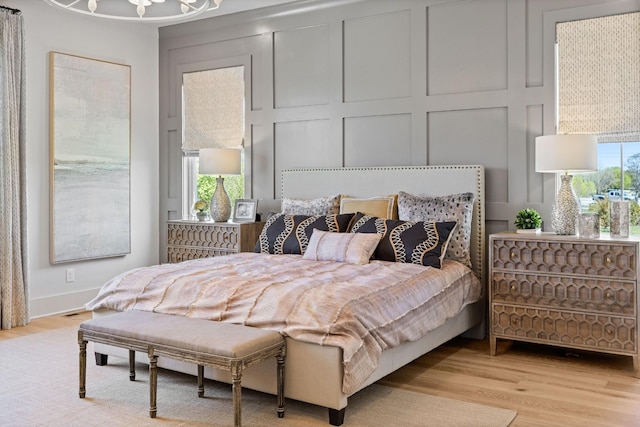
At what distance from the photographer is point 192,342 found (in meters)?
2.85

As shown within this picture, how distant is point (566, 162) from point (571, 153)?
69 millimetres

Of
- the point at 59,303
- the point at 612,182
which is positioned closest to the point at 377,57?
the point at 612,182

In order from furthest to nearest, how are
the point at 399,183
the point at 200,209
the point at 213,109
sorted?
the point at 213,109
the point at 200,209
the point at 399,183

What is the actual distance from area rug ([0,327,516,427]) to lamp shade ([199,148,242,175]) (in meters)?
2.23

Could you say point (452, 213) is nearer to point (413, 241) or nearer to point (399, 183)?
point (413, 241)

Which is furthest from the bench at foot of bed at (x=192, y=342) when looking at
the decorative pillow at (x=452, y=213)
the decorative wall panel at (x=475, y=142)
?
the decorative wall panel at (x=475, y=142)

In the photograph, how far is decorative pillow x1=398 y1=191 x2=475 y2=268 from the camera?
4.39 m

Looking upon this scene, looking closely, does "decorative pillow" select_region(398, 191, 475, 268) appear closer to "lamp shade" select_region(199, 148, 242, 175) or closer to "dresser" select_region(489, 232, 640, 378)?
"dresser" select_region(489, 232, 640, 378)

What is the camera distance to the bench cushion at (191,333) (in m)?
2.79

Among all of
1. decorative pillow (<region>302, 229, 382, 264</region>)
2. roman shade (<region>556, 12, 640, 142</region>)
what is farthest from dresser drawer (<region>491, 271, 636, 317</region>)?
roman shade (<region>556, 12, 640, 142</region>)

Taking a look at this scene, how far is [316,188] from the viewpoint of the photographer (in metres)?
5.39

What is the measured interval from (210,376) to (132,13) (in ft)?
6.52

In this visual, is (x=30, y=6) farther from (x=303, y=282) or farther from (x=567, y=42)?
(x=567, y=42)

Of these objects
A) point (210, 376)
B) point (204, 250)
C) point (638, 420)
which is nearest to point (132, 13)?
point (210, 376)
